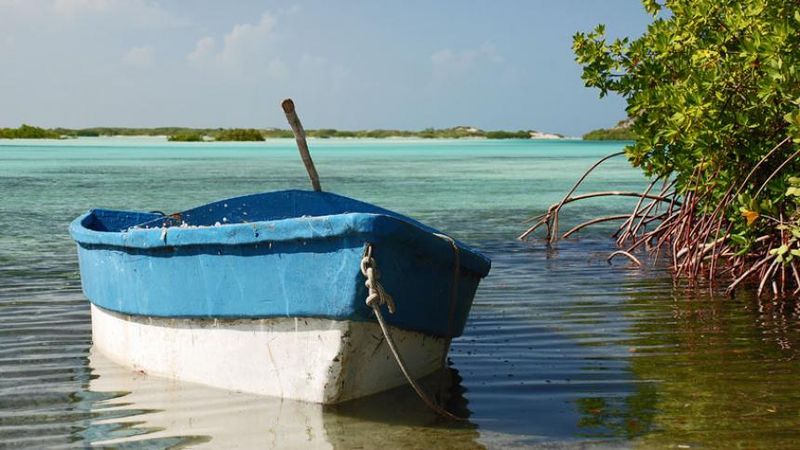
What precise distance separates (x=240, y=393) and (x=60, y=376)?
4.39ft

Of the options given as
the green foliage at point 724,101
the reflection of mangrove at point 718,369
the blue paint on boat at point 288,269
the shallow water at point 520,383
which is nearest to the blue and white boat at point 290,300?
the blue paint on boat at point 288,269

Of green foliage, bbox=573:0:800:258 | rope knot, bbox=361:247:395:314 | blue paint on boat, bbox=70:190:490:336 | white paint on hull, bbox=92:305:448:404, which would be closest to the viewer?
rope knot, bbox=361:247:395:314

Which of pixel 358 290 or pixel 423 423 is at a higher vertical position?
pixel 358 290

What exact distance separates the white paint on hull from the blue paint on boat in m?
0.08

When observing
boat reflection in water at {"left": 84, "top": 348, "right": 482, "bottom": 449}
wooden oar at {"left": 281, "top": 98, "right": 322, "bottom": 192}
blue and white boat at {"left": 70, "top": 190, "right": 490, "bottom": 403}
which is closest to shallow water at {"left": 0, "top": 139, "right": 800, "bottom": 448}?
boat reflection in water at {"left": 84, "top": 348, "right": 482, "bottom": 449}

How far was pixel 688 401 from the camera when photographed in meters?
5.41

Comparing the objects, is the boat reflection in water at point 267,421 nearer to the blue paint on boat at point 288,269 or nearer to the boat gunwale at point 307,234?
the blue paint on boat at point 288,269

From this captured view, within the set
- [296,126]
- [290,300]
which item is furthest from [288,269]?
[296,126]

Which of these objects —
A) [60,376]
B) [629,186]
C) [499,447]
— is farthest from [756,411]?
[629,186]

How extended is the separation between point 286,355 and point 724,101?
15.9 ft

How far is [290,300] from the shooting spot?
5.12 metres

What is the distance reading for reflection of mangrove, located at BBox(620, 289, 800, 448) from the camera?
4863 mm

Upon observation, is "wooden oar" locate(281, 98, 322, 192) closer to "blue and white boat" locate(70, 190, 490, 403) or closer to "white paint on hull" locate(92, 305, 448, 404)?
"blue and white boat" locate(70, 190, 490, 403)

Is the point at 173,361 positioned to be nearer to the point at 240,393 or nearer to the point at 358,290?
the point at 240,393
